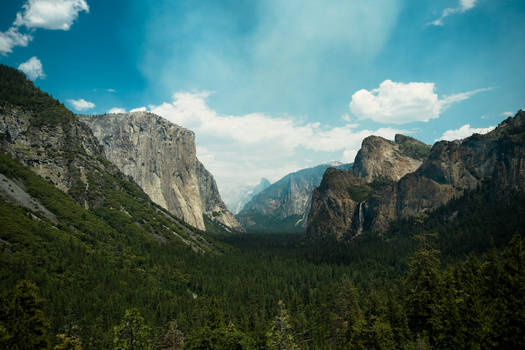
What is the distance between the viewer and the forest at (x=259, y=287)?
102 ft

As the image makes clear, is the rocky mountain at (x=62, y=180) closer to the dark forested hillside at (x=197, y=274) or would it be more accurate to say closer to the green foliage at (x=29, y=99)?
A: the green foliage at (x=29, y=99)

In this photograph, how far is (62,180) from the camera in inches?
6058

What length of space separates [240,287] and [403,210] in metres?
132

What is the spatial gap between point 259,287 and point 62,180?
12113cm

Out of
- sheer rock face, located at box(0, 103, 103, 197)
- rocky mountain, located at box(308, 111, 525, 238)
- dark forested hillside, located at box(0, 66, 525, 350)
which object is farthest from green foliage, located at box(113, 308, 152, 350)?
rocky mountain, located at box(308, 111, 525, 238)

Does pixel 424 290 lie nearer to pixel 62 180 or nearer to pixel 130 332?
pixel 130 332

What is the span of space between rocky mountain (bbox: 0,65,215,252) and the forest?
1646 mm

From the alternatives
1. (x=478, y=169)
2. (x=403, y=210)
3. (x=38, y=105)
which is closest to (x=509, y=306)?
(x=403, y=210)

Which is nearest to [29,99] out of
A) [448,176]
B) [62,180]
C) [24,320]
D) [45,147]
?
[45,147]

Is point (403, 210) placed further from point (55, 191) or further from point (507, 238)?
point (55, 191)

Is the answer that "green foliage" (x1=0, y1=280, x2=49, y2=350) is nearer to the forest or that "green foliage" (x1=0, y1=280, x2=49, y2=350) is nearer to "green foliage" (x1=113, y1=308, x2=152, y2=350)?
the forest

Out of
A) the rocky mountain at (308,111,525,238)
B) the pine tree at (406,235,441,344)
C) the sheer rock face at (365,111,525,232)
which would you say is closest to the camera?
the pine tree at (406,235,441,344)

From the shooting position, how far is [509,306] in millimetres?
30891

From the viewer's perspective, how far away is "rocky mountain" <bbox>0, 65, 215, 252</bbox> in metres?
120
